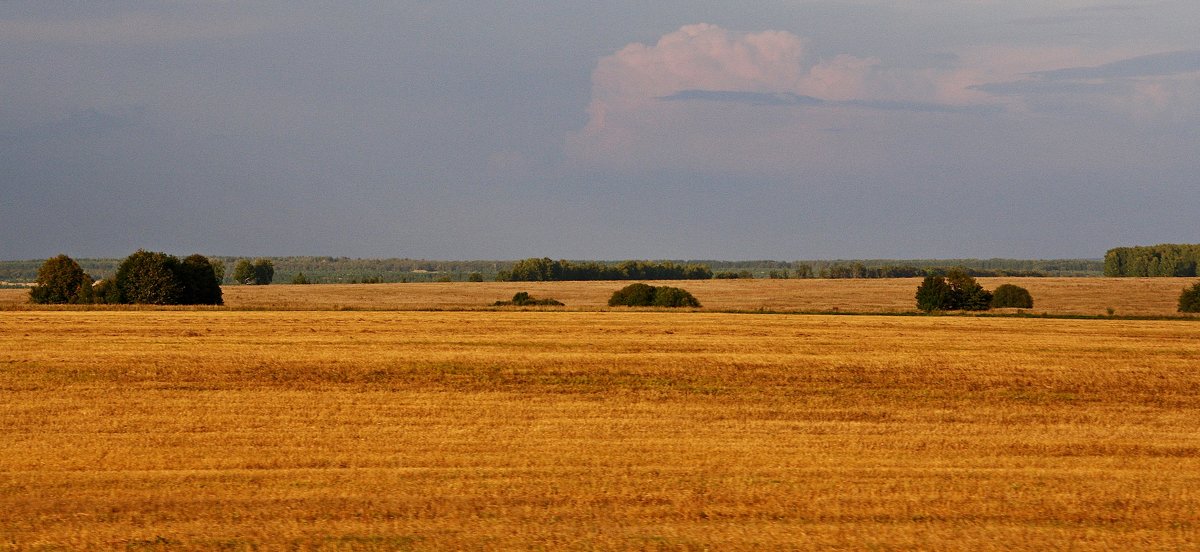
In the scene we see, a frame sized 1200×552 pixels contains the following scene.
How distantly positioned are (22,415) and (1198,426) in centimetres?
1865

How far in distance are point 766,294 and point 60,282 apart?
47.8m

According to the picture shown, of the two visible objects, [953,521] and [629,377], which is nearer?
[953,521]

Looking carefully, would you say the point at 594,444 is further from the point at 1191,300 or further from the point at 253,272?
the point at 253,272

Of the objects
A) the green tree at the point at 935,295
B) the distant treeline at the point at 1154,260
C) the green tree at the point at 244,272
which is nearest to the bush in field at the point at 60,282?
the green tree at the point at 935,295

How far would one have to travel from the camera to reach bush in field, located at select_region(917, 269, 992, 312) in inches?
2207

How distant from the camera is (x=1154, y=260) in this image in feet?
387

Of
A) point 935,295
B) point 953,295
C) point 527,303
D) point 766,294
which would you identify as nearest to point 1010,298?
point 953,295

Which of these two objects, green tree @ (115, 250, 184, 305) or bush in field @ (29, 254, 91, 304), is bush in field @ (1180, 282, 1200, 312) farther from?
bush in field @ (29, 254, 91, 304)

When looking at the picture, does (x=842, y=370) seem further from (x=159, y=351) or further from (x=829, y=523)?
(x=159, y=351)

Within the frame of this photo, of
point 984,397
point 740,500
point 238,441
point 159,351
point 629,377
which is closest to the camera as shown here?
point 740,500

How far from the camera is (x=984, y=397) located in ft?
69.2

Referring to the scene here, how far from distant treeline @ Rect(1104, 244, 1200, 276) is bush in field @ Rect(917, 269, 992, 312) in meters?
66.2

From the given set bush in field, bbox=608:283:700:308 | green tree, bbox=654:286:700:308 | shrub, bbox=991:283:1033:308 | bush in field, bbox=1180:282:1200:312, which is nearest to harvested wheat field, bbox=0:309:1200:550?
green tree, bbox=654:286:700:308

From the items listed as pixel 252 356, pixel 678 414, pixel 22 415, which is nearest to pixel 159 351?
pixel 252 356
